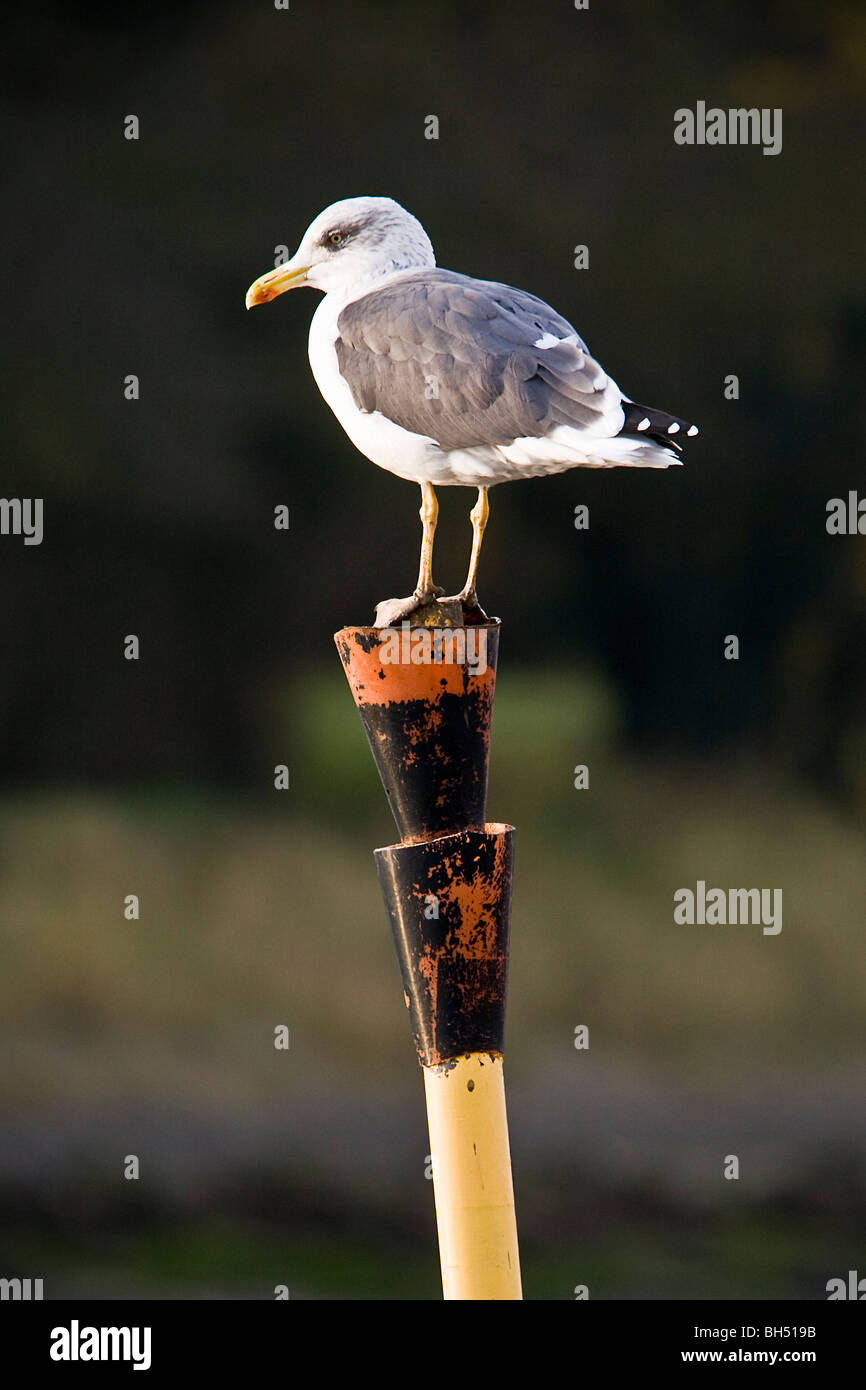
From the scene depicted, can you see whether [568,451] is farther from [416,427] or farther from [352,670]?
[352,670]

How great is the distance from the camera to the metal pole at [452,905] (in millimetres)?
2078

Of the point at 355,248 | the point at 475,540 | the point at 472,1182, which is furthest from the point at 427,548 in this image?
the point at 472,1182

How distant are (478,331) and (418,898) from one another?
0.80 metres

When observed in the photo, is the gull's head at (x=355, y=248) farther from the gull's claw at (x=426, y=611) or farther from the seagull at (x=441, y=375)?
the gull's claw at (x=426, y=611)

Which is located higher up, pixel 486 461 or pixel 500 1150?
pixel 486 461

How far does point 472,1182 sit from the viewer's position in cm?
207

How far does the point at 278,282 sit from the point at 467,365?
1.28 feet

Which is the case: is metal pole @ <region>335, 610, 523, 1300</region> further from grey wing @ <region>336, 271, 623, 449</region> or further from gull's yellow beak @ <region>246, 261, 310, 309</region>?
gull's yellow beak @ <region>246, 261, 310, 309</region>

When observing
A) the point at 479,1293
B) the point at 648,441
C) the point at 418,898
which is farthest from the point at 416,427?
the point at 479,1293

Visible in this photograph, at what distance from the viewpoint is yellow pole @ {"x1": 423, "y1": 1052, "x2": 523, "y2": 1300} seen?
207 cm

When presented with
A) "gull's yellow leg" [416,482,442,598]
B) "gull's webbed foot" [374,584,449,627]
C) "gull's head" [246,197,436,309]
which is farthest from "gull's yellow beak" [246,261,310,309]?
"gull's webbed foot" [374,584,449,627]

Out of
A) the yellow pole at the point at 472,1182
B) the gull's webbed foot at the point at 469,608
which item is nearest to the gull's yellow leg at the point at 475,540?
the gull's webbed foot at the point at 469,608

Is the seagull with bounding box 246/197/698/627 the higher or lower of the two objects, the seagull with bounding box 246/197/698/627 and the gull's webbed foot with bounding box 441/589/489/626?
the higher

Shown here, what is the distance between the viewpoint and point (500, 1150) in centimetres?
209
